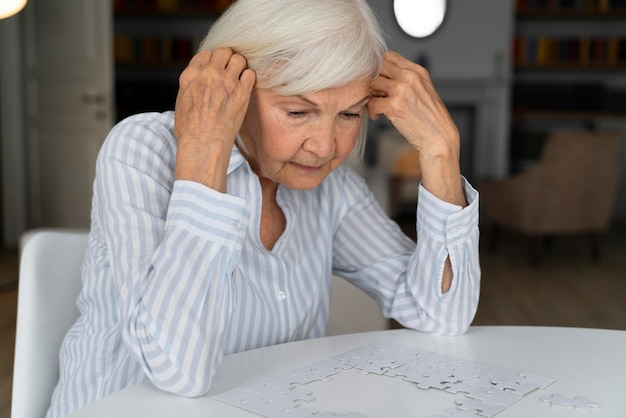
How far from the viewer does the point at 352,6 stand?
1.19 m

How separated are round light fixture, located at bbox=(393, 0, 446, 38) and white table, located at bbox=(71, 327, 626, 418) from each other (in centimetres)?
146

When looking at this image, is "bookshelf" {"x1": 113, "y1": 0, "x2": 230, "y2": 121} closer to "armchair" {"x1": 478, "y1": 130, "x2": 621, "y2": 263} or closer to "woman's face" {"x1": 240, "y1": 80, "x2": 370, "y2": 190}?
"armchair" {"x1": 478, "y1": 130, "x2": 621, "y2": 263}

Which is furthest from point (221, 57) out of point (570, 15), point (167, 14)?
point (570, 15)

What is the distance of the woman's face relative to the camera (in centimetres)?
116

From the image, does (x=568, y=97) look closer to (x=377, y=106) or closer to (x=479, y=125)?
(x=479, y=125)

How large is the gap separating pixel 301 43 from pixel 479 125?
627 centimetres

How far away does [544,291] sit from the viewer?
A: 14.4ft

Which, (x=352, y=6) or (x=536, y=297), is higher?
(x=352, y=6)

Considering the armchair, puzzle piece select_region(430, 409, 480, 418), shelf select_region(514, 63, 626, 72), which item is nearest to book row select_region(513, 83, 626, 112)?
shelf select_region(514, 63, 626, 72)

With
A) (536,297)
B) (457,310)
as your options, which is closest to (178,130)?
(457,310)

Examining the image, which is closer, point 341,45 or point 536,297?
point 341,45

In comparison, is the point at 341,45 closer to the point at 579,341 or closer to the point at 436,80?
the point at 579,341

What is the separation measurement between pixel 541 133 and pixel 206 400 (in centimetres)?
680

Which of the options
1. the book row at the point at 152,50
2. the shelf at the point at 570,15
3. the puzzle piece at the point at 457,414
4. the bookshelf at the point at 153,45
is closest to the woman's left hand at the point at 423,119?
the puzzle piece at the point at 457,414
